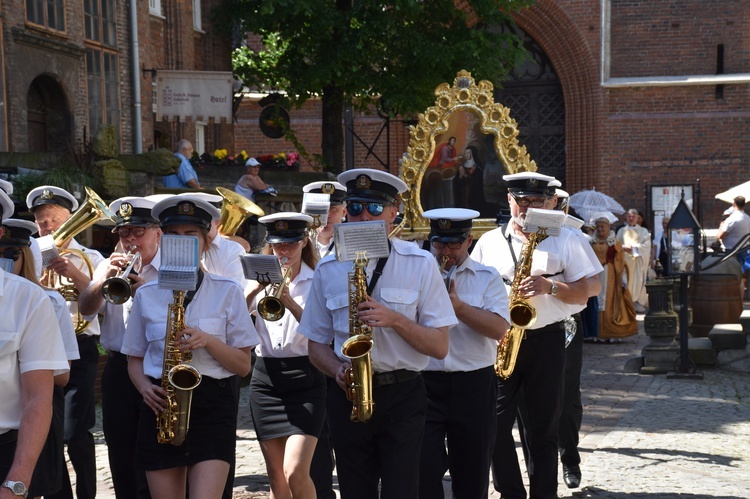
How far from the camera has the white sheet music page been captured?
5.25 meters

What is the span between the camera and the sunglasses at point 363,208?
5.25 metres

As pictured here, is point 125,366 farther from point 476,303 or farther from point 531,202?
point 531,202

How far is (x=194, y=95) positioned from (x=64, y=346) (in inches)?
872

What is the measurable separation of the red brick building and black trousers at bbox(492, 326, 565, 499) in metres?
23.0

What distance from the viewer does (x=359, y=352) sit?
4957mm

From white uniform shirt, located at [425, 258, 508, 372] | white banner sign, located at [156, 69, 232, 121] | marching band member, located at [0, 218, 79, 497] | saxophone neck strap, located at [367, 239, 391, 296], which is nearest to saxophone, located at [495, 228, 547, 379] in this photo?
white uniform shirt, located at [425, 258, 508, 372]

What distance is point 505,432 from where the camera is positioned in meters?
7.03

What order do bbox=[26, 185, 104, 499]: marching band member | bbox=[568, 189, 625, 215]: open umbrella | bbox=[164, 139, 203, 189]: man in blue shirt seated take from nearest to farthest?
bbox=[26, 185, 104, 499]: marching band member, bbox=[164, 139, 203, 189]: man in blue shirt seated, bbox=[568, 189, 625, 215]: open umbrella

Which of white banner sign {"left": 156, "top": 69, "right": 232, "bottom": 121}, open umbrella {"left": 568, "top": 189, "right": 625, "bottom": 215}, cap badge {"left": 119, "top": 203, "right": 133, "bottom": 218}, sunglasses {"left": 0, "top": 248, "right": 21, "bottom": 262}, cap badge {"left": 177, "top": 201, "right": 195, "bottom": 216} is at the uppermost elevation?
white banner sign {"left": 156, "top": 69, "right": 232, "bottom": 121}

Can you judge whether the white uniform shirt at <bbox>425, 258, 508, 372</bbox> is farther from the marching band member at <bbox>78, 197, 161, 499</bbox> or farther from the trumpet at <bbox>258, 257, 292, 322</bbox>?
the marching band member at <bbox>78, 197, 161, 499</bbox>

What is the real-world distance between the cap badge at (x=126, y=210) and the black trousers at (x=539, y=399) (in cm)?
246

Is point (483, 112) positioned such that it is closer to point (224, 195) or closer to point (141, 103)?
point (224, 195)

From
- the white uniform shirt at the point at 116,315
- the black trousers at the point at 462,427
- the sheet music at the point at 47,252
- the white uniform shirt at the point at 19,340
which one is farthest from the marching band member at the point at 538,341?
the white uniform shirt at the point at 19,340

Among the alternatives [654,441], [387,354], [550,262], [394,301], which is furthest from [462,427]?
[654,441]
